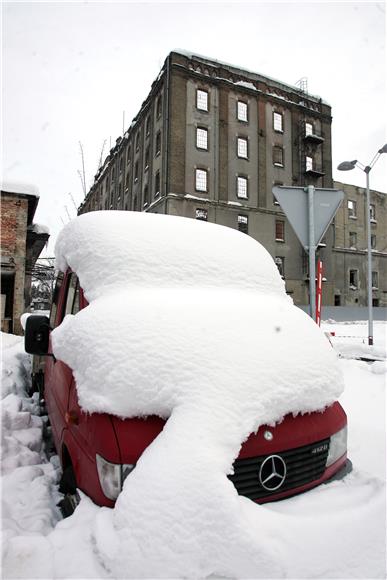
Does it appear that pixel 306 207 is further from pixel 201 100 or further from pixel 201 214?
pixel 201 100

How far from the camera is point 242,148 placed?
101 ft

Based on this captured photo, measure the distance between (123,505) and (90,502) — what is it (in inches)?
12.6

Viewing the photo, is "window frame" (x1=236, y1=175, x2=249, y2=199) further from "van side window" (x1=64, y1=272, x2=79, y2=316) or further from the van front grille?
the van front grille

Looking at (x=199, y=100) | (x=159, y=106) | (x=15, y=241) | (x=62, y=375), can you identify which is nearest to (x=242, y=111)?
(x=199, y=100)

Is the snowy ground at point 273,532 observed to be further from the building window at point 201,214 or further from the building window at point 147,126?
the building window at point 147,126

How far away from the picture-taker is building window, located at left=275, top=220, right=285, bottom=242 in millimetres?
31531

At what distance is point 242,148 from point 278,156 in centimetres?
358

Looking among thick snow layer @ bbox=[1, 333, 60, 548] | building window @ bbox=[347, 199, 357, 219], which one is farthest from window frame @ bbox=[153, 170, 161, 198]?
thick snow layer @ bbox=[1, 333, 60, 548]

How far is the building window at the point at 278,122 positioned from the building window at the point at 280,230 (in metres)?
7.84

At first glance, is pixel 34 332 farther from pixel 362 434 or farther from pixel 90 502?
pixel 362 434

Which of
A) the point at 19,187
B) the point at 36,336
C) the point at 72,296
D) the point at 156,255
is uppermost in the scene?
the point at 19,187

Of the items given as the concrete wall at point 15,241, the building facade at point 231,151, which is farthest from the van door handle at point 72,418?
the building facade at point 231,151

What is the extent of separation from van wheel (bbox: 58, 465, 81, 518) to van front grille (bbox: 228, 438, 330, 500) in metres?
0.83

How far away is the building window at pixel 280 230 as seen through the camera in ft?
103
